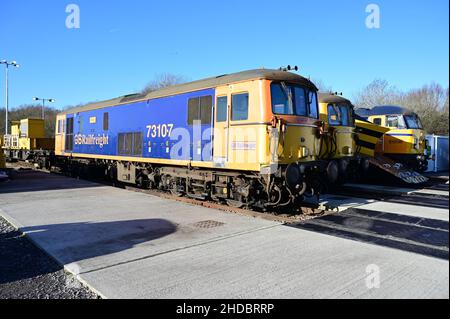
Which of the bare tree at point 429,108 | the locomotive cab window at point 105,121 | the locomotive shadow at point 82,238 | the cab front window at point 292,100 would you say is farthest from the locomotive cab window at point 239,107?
the bare tree at point 429,108

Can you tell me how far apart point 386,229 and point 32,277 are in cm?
643

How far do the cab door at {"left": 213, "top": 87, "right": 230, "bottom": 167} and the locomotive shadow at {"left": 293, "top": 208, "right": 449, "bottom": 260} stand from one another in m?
2.81

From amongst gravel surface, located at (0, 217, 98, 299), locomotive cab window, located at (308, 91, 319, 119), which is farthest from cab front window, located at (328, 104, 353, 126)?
gravel surface, located at (0, 217, 98, 299)

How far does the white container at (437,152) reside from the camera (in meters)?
22.2

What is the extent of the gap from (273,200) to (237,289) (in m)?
4.99

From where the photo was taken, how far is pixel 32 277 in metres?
4.98

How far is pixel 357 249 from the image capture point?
604 cm

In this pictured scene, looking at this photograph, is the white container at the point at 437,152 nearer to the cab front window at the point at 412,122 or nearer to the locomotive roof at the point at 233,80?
the cab front window at the point at 412,122

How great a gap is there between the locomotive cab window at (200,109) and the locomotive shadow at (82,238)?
3.33 m

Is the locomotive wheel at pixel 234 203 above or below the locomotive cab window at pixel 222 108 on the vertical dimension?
below

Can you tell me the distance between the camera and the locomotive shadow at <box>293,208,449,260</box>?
20.5 ft

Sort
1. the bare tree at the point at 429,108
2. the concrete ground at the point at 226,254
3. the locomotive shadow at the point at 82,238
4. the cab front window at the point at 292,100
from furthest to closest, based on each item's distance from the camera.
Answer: the bare tree at the point at 429,108, the cab front window at the point at 292,100, the locomotive shadow at the point at 82,238, the concrete ground at the point at 226,254
